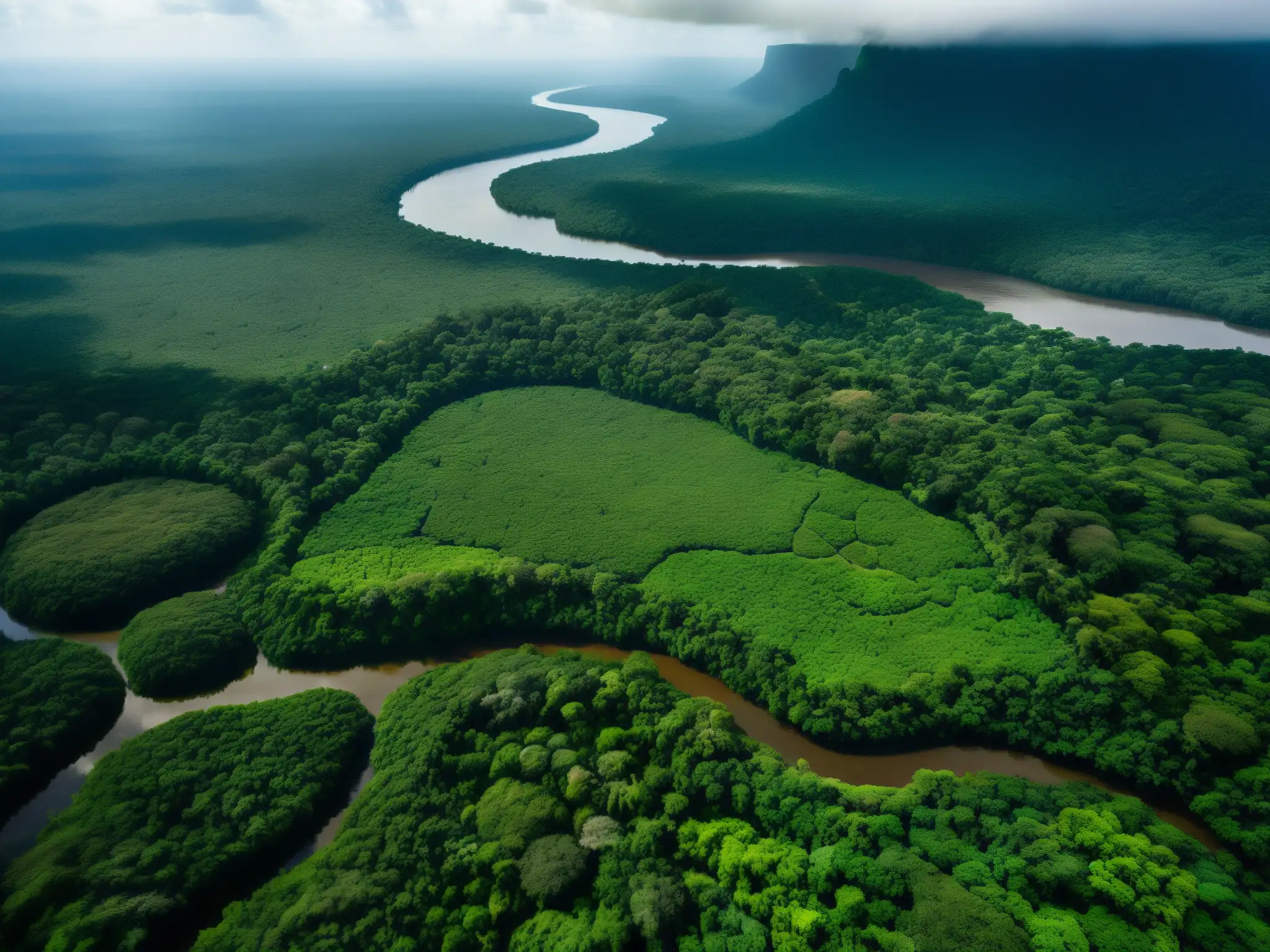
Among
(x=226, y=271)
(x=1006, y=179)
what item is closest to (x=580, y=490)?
(x=226, y=271)

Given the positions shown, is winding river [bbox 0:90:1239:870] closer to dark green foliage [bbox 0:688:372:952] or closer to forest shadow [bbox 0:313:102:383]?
dark green foliage [bbox 0:688:372:952]

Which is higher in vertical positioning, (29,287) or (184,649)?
(184,649)

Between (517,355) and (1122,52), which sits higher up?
(1122,52)

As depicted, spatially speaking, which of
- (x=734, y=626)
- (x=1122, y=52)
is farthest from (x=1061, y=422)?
(x=1122, y=52)

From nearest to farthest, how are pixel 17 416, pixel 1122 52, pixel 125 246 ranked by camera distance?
pixel 17 416 → pixel 125 246 → pixel 1122 52

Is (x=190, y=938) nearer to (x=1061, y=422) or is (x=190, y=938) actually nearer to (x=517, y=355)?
(x=517, y=355)

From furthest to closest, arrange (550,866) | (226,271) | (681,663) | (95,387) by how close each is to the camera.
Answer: (226,271) → (95,387) → (681,663) → (550,866)

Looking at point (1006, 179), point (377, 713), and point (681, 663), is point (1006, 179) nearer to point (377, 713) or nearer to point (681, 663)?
point (681, 663)

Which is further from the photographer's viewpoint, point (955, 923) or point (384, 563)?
point (384, 563)
